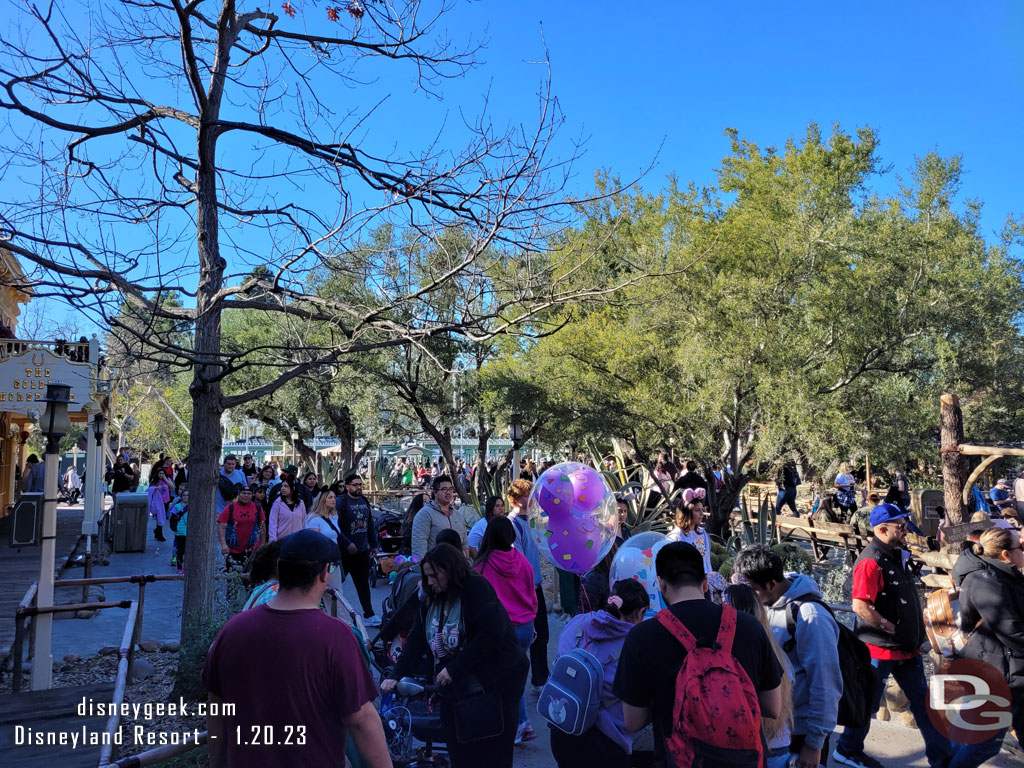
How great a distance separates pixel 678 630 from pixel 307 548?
4.24ft

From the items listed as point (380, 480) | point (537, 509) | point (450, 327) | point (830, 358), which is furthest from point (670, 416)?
point (380, 480)

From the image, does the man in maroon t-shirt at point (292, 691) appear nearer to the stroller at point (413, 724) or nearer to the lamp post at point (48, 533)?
the stroller at point (413, 724)

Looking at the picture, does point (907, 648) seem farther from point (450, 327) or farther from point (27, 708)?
point (27, 708)

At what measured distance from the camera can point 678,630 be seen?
8.73ft

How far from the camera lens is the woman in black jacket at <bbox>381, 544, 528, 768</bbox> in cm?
381

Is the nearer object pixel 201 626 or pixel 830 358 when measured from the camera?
pixel 201 626

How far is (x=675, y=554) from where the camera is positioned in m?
2.87

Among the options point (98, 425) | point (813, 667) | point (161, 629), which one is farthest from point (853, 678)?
point (98, 425)

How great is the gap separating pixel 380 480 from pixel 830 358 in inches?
853

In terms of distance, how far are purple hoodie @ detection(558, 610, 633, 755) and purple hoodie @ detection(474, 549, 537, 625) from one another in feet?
4.62

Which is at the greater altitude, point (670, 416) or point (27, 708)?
point (670, 416)


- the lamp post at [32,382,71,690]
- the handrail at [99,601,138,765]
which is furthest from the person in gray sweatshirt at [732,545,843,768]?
the lamp post at [32,382,71,690]

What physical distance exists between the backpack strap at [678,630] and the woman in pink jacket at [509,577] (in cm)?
232

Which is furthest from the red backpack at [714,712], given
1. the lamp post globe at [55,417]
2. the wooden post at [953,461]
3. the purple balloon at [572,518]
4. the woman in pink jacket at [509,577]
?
the wooden post at [953,461]
